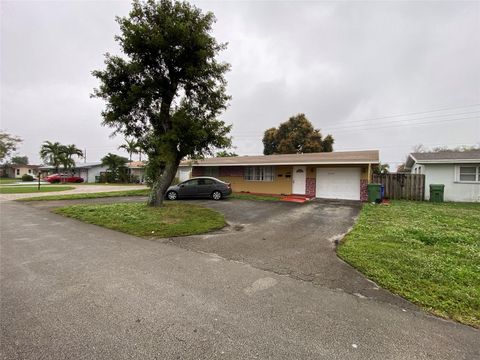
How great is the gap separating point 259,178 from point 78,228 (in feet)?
42.7

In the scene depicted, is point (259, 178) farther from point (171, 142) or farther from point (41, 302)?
point (41, 302)

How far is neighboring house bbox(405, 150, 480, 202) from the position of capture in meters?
14.1

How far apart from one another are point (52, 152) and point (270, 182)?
35.8 meters

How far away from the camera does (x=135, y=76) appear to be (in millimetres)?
10398

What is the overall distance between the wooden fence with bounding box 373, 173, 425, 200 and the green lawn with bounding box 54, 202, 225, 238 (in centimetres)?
1164

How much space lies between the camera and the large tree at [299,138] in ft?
106

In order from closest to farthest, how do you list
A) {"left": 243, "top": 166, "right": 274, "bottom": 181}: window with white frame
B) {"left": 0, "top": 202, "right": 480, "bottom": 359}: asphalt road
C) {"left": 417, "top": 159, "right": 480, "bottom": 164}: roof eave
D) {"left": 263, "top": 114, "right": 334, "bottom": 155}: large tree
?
{"left": 0, "top": 202, "right": 480, "bottom": 359}: asphalt road, {"left": 417, "top": 159, "right": 480, "bottom": 164}: roof eave, {"left": 243, "top": 166, "right": 274, "bottom": 181}: window with white frame, {"left": 263, "top": 114, "right": 334, "bottom": 155}: large tree

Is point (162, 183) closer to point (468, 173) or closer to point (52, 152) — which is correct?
point (468, 173)

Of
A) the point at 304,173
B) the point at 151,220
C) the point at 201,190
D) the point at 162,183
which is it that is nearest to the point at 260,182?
the point at 304,173

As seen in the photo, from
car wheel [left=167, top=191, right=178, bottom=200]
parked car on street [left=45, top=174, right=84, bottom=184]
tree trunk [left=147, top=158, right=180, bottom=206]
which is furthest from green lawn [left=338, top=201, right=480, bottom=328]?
parked car on street [left=45, top=174, right=84, bottom=184]

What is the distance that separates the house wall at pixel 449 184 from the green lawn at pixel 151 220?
13.5 meters

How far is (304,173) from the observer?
55.9 ft

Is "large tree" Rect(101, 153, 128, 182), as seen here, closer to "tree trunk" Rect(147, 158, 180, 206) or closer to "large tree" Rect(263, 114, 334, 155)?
"large tree" Rect(263, 114, 334, 155)

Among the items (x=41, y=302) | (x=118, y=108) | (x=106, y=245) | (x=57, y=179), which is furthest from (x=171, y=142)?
(x=57, y=179)
